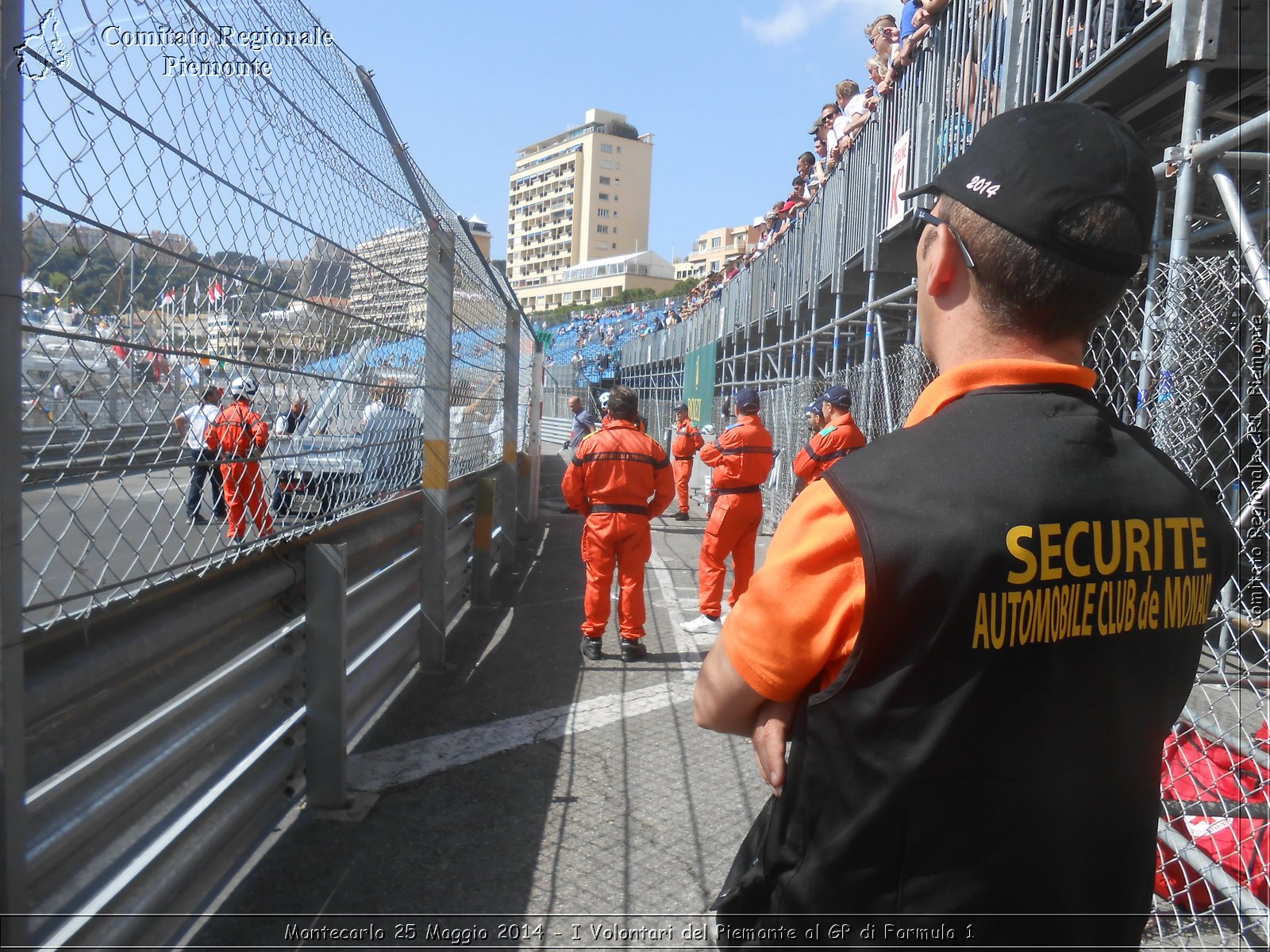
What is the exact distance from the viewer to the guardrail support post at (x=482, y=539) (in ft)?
24.2

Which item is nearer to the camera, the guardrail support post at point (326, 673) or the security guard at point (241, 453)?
the security guard at point (241, 453)

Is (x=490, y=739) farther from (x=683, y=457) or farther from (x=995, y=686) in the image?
(x=683, y=457)

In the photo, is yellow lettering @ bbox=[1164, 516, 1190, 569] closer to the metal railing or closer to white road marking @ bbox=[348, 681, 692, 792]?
the metal railing

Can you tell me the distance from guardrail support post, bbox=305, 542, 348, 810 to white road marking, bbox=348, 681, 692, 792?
295 millimetres

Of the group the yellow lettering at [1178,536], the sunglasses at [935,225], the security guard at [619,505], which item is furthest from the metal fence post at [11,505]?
the security guard at [619,505]

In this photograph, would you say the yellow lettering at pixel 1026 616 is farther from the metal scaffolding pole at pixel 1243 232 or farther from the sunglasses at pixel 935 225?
the metal scaffolding pole at pixel 1243 232

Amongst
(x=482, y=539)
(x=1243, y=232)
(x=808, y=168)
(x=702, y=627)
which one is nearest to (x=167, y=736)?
(x=1243, y=232)

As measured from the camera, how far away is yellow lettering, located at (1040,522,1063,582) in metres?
1.21

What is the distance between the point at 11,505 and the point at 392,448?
3051mm

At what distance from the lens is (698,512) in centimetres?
1683

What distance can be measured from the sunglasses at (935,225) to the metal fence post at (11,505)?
5.43 feet

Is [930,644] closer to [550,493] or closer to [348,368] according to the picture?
[348,368]

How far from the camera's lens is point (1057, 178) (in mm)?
1304

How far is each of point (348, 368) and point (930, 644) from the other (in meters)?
3.32
